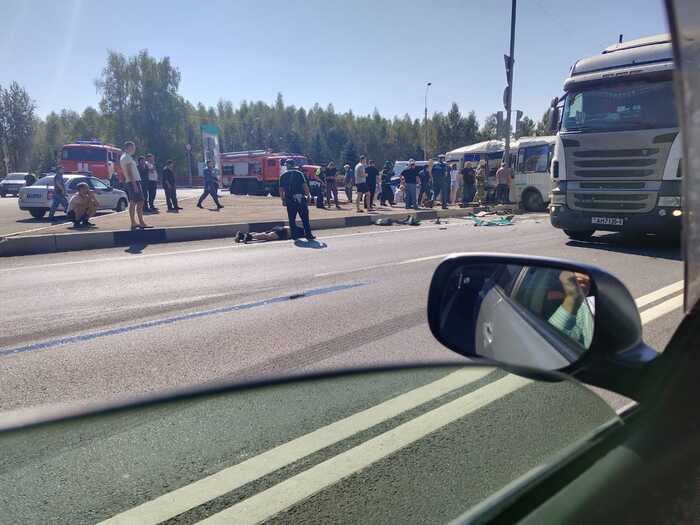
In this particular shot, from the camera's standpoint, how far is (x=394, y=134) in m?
97.2

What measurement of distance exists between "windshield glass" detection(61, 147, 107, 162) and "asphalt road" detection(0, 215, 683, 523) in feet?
89.9

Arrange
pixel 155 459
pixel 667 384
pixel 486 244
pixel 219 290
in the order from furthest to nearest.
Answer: pixel 486 244 → pixel 219 290 → pixel 155 459 → pixel 667 384

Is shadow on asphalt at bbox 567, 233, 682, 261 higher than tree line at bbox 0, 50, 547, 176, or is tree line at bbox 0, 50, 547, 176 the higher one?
tree line at bbox 0, 50, 547, 176

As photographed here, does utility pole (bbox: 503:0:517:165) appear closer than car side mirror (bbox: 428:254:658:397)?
No

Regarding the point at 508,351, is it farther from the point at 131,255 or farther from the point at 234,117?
the point at 234,117

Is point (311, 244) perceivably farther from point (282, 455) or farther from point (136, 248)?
point (282, 455)

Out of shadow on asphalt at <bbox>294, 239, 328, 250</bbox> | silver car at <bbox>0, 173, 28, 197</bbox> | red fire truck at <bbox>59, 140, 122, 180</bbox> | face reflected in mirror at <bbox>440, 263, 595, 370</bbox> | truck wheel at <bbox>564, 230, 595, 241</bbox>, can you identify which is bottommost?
shadow on asphalt at <bbox>294, 239, 328, 250</bbox>

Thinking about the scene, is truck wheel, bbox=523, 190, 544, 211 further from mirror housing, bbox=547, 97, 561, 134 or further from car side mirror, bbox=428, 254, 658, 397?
car side mirror, bbox=428, 254, 658, 397

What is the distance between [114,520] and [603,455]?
1.33m

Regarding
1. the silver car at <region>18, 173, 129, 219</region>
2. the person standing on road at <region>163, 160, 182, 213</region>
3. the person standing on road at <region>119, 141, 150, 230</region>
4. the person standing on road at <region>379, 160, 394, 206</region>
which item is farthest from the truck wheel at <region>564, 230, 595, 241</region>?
the silver car at <region>18, 173, 129, 219</region>

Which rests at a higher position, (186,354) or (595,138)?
(595,138)

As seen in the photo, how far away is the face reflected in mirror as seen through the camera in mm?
1273

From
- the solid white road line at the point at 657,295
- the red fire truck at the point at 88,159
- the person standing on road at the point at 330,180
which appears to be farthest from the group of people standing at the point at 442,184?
the red fire truck at the point at 88,159

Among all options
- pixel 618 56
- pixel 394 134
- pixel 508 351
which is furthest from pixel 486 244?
pixel 394 134
